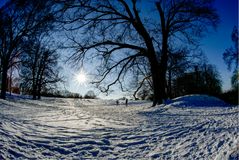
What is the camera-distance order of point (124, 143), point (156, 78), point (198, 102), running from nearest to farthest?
point (124, 143)
point (198, 102)
point (156, 78)

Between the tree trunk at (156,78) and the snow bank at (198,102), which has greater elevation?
the tree trunk at (156,78)

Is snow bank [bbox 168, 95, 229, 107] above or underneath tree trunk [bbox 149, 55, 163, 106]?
underneath

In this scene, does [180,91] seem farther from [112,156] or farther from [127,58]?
[112,156]

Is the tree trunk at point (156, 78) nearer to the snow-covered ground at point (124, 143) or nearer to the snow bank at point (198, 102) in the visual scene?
the snow bank at point (198, 102)

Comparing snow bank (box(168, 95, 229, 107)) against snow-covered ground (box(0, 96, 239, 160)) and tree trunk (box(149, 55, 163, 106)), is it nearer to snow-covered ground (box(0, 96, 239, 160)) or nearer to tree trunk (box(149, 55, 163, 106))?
tree trunk (box(149, 55, 163, 106))

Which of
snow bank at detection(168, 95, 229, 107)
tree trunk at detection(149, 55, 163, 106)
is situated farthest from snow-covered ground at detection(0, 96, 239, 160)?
tree trunk at detection(149, 55, 163, 106)

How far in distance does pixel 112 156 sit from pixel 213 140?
2.31 m

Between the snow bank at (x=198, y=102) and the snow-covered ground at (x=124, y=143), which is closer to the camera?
the snow-covered ground at (x=124, y=143)

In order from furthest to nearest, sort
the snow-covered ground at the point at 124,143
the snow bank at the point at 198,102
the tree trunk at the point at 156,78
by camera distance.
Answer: the tree trunk at the point at 156,78 < the snow bank at the point at 198,102 < the snow-covered ground at the point at 124,143

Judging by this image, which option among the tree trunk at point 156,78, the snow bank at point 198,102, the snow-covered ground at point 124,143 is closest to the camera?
the snow-covered ground at point 124,143

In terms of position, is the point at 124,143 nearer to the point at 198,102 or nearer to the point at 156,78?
the point at 198,102

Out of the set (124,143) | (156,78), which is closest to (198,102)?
(156,78)

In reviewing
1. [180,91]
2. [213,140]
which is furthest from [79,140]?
[180,91]

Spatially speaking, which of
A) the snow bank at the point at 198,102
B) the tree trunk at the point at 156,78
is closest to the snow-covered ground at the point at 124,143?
the snow bank at the point at 198,102
